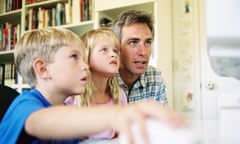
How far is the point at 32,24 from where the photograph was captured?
2.60 m

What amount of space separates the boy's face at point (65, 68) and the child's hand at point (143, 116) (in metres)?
0.54

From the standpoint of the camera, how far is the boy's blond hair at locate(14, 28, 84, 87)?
81 centimetres

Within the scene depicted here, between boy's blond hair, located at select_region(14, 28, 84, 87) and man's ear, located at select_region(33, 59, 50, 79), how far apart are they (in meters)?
0.01

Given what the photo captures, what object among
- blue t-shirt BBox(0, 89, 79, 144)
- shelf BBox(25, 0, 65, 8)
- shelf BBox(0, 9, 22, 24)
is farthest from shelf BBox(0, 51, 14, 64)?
blue t-shirt BBox(0, 89, 79, 144)

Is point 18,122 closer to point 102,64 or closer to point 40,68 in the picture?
point 40,68

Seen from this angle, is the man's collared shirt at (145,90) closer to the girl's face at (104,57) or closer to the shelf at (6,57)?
the girl's face at (104,57)

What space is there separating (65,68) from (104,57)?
0.42 m

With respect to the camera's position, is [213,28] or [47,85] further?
[47,85]

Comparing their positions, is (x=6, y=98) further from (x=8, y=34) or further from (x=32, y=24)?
(x=8, y=34)

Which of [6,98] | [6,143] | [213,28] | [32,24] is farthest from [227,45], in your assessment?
[32,24]

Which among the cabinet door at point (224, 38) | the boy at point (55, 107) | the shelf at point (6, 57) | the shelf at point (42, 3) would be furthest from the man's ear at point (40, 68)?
the shelf at point (6, 57)

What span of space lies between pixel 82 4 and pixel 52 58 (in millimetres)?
1560

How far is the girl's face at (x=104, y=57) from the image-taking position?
121 cm

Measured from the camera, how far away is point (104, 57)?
1.22 meters
